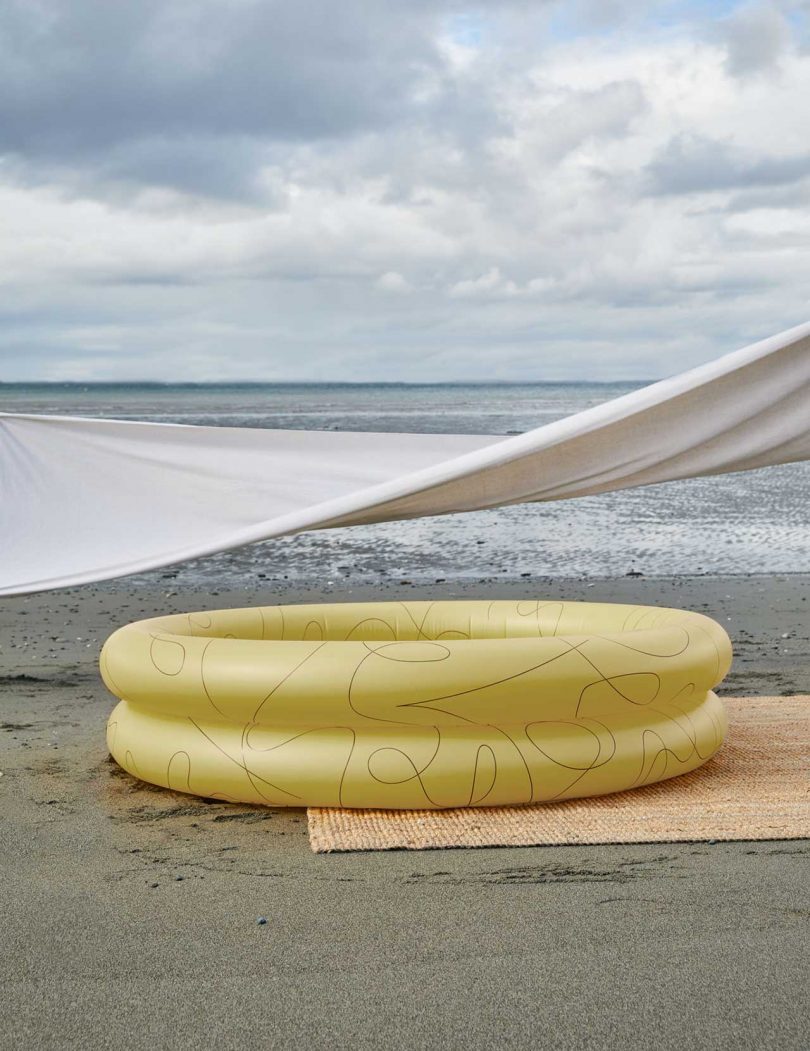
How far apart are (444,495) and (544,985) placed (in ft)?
5.84

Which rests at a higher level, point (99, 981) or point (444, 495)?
point (444, 495)

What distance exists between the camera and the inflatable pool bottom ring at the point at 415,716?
11.2 ft

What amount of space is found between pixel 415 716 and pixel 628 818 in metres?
0.71

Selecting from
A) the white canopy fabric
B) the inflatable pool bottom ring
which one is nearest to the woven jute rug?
the inflatable pool bottom ring

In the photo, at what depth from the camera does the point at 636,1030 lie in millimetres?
2180

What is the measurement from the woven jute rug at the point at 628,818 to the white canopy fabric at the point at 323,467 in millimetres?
996

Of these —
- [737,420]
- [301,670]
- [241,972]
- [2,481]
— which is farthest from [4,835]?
[737,420]

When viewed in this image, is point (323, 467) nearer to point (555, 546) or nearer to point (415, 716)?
point (415, 716)

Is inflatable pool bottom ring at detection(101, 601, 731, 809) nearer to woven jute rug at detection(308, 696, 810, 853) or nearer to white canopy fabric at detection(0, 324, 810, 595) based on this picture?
woven jute rug at detection(308, 696, 810, 853)

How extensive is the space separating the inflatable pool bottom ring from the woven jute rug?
0.05 m

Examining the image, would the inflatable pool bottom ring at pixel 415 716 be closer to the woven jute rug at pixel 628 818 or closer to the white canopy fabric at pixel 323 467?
the woven jute rug at pixel 628 818

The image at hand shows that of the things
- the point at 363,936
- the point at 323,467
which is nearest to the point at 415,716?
the point at 363,936

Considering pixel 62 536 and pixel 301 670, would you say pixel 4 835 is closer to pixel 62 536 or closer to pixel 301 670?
pixel 301 670

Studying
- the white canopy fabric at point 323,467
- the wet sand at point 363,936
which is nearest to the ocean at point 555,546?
the white canopy fabric at point 323,467
